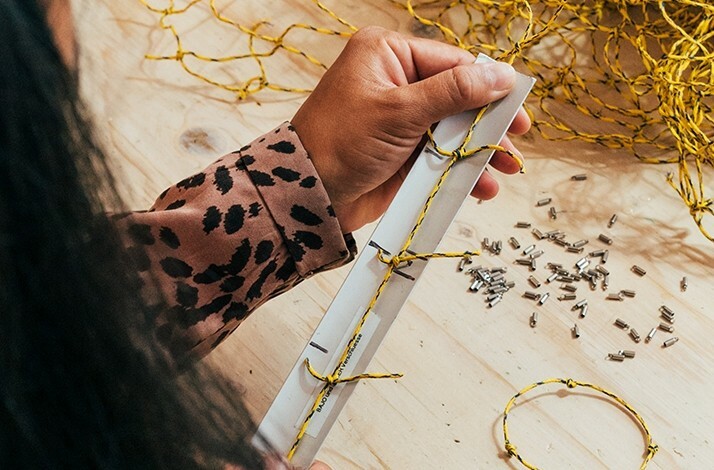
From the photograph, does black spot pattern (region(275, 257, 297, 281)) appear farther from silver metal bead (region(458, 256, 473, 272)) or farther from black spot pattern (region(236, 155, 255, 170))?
silver metal bead (region(458, 256, 473, 272))

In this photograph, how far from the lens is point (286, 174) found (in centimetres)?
60

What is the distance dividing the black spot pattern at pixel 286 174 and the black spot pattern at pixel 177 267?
10cm

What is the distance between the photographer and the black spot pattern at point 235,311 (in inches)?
24.1

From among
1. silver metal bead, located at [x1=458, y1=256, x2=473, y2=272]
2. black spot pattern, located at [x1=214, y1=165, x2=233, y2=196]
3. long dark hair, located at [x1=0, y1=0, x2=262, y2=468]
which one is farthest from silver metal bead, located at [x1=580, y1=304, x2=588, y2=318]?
long dark hair, located at [x1=0, y1=0, x2=262, y2=468]

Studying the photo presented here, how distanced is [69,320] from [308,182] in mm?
353

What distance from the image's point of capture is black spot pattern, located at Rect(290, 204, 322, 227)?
23.6 inches

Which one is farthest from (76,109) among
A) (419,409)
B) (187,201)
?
(419,409)

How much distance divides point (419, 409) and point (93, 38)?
1.87ft

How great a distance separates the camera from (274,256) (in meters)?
0.61

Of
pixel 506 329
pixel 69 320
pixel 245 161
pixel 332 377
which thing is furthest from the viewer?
pixel 506 329

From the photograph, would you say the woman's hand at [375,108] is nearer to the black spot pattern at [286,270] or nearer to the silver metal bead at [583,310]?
the black spot pattern at [286,270]

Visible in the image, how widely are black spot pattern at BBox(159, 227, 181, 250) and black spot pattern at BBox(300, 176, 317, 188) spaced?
4.1 inches

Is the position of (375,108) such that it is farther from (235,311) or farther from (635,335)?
(635,335)

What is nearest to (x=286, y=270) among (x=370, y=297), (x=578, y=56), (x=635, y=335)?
(x=370, y=297)
